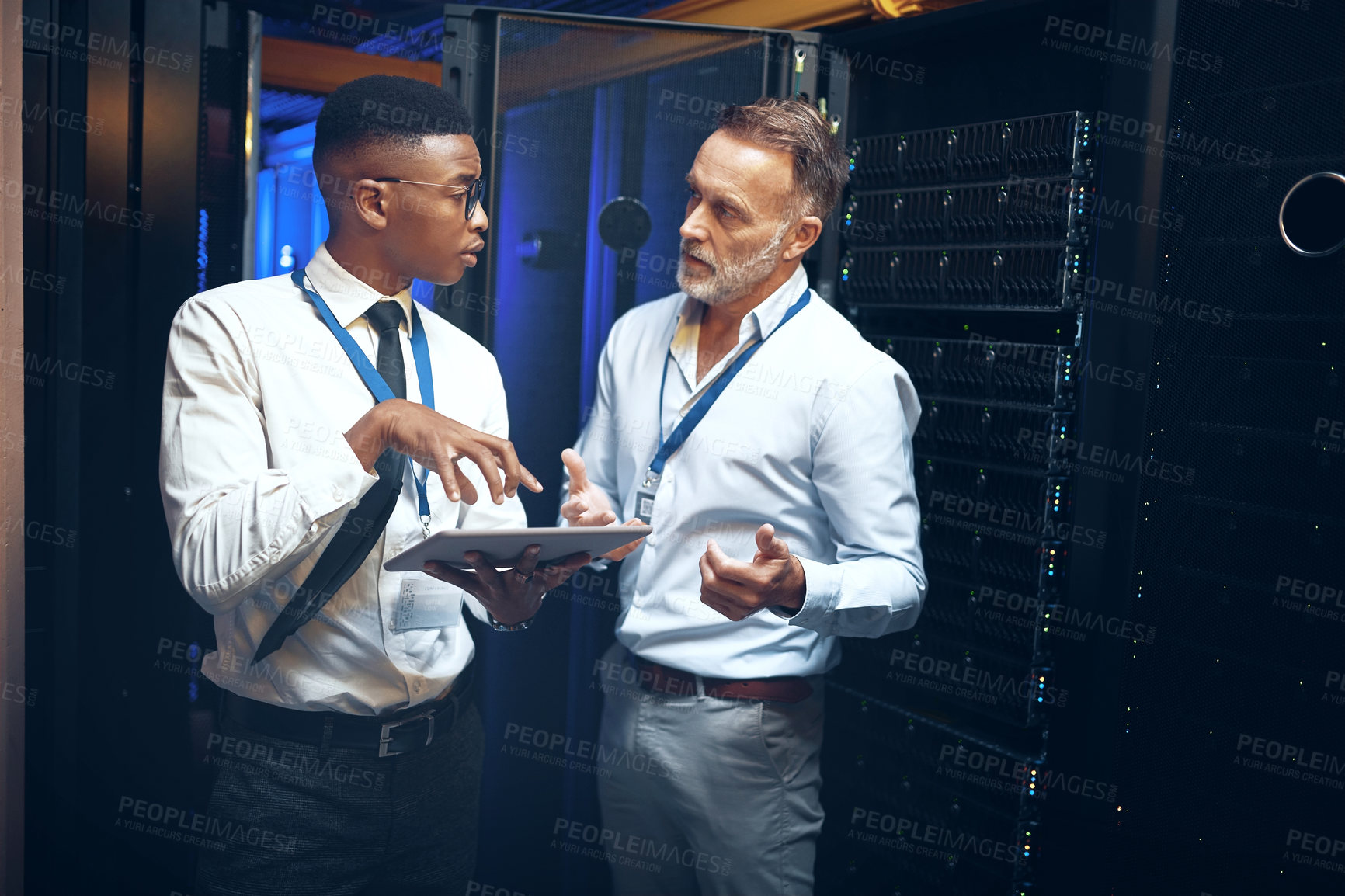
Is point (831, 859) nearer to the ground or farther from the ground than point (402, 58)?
nearer to the ground

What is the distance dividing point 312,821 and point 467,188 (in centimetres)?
117

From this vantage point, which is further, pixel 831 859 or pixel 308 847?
pixel 831 859

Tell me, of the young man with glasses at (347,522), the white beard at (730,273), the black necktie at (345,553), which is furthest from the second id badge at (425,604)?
the white beard at (730,273)

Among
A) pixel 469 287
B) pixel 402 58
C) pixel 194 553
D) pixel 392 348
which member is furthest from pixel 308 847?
pixel 402 58

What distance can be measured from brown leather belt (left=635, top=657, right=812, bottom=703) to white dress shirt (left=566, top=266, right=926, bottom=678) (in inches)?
1.1

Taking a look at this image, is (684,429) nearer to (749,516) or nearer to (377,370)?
(749,516)

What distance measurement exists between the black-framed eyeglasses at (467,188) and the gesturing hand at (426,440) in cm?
45

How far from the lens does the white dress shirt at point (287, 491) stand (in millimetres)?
1507

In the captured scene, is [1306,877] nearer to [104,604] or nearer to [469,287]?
[469,287]

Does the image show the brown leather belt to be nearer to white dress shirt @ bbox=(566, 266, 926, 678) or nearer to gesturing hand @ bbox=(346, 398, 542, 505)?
white dress shirt @ bbox=(566, 266, 926, 678)

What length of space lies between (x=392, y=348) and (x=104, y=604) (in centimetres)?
104

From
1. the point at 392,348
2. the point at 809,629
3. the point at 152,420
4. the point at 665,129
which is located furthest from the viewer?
the point at 665,129

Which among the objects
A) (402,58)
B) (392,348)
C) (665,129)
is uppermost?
(402,58)

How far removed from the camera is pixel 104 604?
221 centimetres
